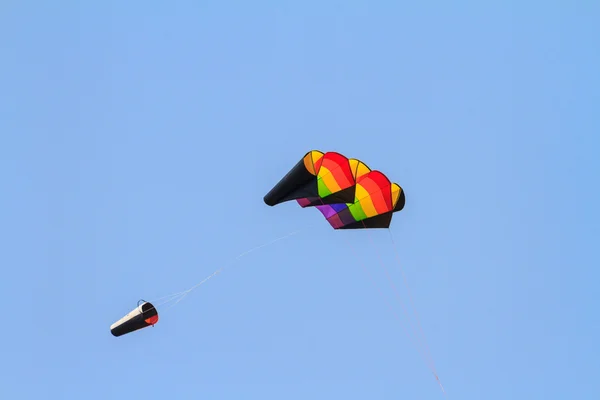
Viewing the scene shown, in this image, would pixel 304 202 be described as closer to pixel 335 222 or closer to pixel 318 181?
pixel 335 222

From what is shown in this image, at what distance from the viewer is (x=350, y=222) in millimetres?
42844

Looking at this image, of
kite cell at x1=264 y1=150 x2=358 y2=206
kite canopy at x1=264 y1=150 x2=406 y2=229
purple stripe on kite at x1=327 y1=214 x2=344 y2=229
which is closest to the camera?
kite cell at x1=264 y1=150 x2=358 y2=206

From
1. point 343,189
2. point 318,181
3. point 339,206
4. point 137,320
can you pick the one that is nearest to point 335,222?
point 339,206

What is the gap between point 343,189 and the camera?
130 feet

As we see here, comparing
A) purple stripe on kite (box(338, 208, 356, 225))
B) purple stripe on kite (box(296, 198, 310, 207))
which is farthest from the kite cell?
purple stripe on kite (box(338, 208, 356, 225))

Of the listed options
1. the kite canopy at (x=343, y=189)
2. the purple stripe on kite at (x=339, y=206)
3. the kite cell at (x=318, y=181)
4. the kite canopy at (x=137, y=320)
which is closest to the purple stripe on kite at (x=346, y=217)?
the kite canopy at (x=343, y=189)

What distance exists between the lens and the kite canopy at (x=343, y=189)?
39000mm

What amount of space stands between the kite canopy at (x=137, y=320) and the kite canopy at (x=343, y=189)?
6918 millimetres

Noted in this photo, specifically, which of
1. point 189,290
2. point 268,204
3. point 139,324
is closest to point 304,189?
point 268,204

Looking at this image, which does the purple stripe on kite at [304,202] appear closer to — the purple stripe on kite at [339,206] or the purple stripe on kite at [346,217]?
the purple stripe on kite at [339,206]

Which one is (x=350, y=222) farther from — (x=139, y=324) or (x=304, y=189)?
(x=139, y=324)

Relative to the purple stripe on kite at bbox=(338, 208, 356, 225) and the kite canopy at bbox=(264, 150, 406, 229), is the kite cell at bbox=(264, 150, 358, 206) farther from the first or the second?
the purple stripe on kite at bbox=(338, 208, 356, 225)

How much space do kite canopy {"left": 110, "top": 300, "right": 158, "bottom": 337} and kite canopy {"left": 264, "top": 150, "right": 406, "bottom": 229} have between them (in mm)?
6918

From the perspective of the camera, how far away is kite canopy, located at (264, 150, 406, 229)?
39000 mm
